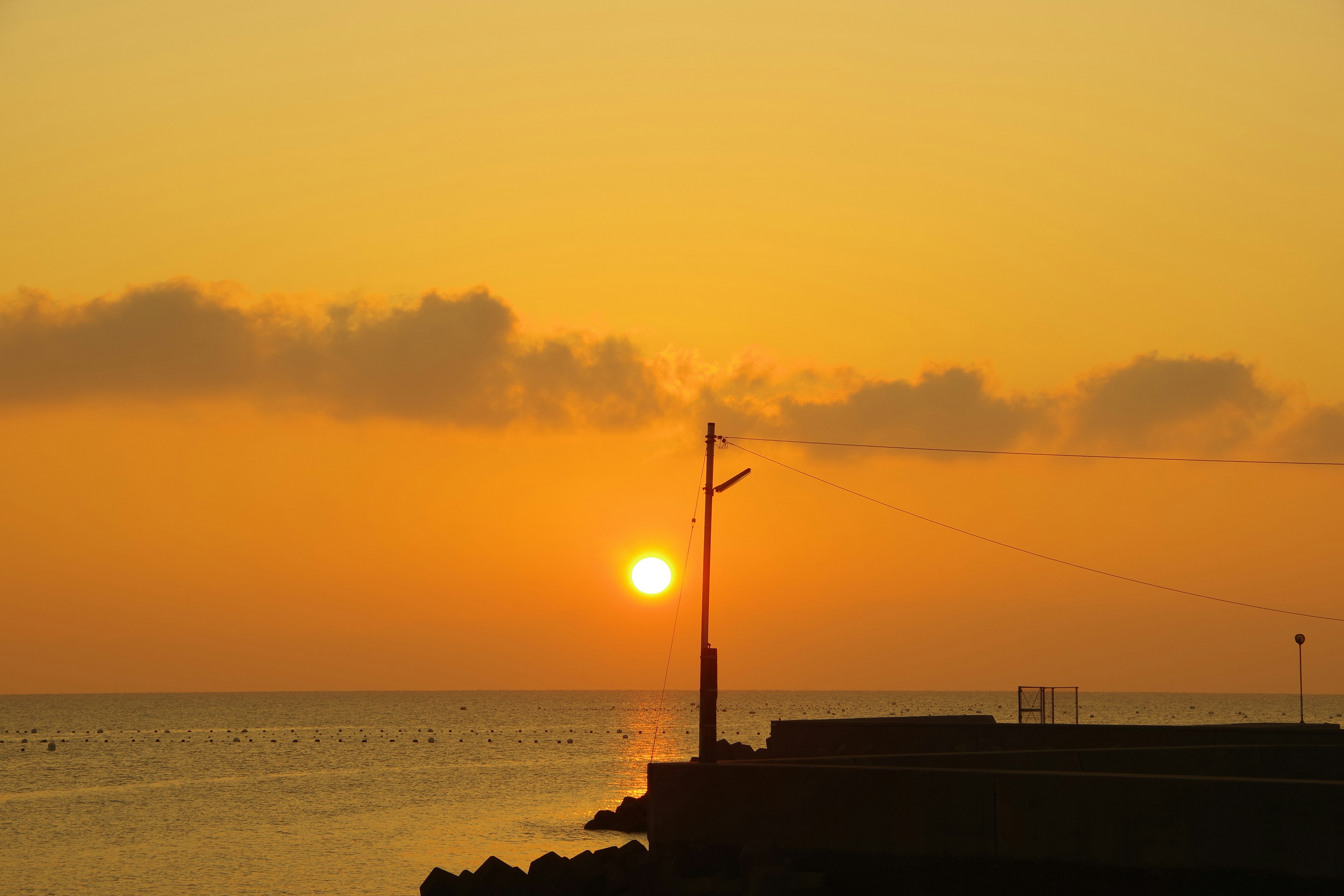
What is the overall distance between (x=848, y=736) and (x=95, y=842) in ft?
99.1

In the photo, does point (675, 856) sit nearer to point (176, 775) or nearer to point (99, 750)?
point (176, 775)

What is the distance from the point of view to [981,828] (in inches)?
826

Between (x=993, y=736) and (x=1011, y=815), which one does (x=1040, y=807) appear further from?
(x=993, y=736)

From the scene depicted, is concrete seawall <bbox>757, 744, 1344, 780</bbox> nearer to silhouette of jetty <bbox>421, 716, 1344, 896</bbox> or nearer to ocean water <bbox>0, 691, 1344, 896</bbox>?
silhouette of jetty <bbox>421, 716, 1344, 896</bbox>

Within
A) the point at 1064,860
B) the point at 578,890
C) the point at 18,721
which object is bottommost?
the point at 18,721

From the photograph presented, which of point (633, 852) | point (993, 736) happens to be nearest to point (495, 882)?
point (633, 852)

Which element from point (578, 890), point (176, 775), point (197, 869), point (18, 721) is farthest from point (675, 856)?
point (18, 721)

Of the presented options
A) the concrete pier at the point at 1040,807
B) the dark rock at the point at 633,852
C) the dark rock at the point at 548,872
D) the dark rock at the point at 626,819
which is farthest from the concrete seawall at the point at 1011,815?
the dark rock at the point at 626,819

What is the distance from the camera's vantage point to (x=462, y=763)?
90.4m

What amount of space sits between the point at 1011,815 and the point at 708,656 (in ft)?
23.7

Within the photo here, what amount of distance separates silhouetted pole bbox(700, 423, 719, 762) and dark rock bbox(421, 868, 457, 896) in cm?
583

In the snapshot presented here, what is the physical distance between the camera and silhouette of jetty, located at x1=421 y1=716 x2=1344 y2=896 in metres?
19.1

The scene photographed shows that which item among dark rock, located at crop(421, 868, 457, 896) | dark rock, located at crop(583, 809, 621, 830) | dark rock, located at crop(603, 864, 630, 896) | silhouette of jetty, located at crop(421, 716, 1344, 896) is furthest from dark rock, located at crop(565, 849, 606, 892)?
dark rock, located at crop(583, 809, 621, 830)

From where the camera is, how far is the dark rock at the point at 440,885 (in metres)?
26.0
